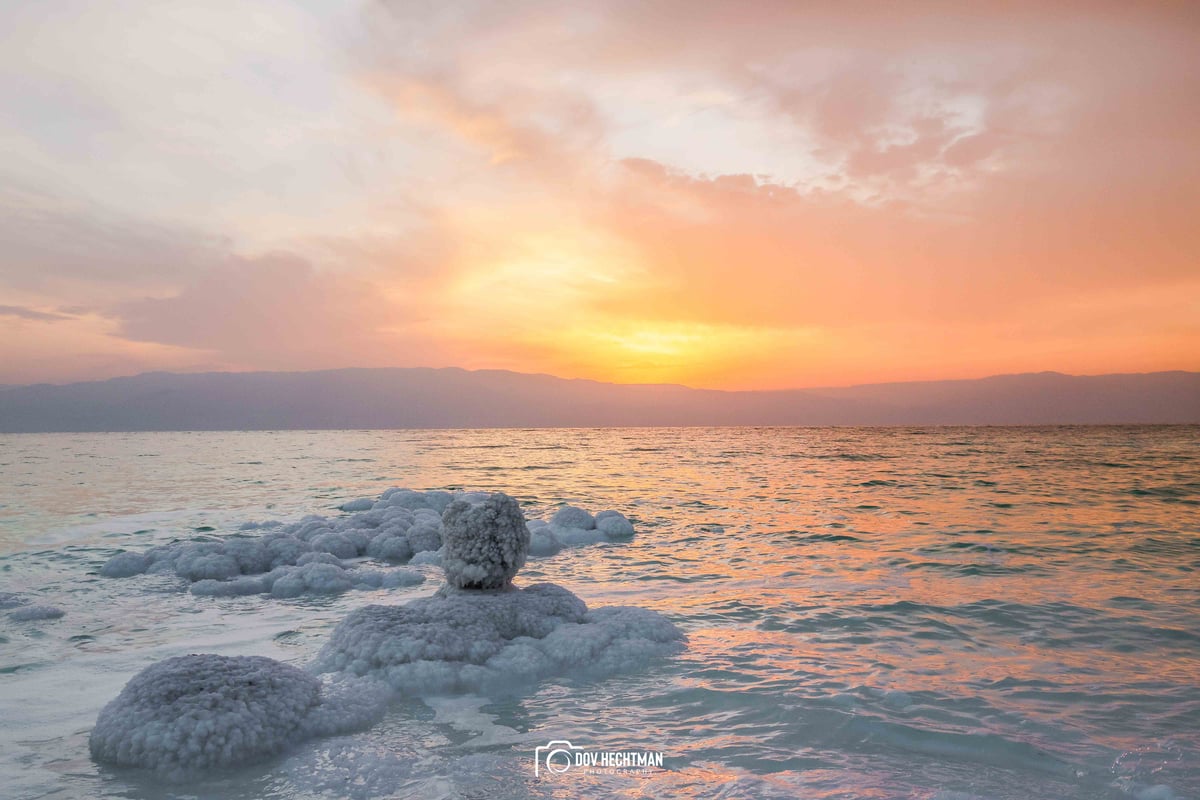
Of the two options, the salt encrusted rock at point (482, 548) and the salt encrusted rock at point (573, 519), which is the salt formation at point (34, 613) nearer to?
the salt encrusted rock at point (482, 548)

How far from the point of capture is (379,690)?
5.04 meters

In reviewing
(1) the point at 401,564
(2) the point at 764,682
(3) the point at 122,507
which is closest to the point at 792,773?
(2) the point at 764,682

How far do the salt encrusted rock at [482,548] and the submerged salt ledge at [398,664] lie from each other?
0.03 ft

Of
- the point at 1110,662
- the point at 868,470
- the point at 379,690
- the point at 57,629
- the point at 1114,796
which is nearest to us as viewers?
the point at 1114,796

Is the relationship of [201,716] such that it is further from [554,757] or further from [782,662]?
[782,662]

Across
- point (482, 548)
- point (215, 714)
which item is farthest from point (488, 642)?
point (215, 714)

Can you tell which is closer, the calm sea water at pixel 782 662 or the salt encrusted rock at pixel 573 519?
the calm sea water at pixel 782 662

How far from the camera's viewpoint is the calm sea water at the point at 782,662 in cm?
388

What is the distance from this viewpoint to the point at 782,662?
589 cm

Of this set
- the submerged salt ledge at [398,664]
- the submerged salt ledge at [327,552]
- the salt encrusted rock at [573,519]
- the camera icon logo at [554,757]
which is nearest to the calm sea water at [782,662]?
the camera icon logo at [554,757]

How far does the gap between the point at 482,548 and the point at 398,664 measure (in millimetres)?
1637

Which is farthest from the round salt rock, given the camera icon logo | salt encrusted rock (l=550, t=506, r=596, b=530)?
salt encrusted rock (l=550, t=506, r=596, b=530)

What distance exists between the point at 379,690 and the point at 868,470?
26.8m

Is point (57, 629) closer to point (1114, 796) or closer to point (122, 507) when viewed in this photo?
point (1114, 796)
